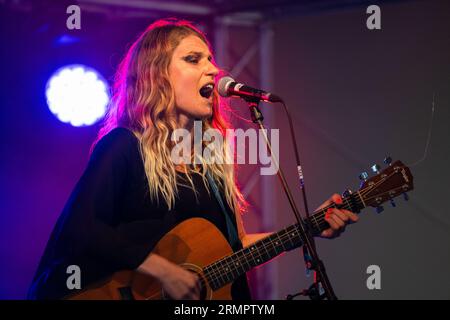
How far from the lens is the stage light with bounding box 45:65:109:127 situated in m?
4.43

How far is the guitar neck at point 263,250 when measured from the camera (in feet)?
8.73

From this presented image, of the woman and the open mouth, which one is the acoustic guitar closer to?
the woman

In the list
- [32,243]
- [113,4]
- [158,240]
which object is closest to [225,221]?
[158,240]

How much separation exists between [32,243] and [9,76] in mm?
1371

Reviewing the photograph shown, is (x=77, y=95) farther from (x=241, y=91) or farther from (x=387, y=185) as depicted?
(x=387, y=185)

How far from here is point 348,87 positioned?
4.92 meters

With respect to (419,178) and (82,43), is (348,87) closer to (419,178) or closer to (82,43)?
(419,178)

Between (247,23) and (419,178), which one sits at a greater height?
(247,23)

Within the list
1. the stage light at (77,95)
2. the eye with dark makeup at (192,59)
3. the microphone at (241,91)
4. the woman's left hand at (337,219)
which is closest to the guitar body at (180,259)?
the woman's left hand at (337,219)

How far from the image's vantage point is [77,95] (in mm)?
4453

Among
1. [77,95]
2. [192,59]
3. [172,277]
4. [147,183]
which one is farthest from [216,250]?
[77,95]

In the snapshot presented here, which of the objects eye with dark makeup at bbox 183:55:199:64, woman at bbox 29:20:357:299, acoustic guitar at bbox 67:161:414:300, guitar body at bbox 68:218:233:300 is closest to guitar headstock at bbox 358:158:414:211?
acoustic guitar at bbox 67:161:414:300

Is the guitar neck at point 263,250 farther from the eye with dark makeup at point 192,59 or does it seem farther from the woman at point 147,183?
the eye with dark makeup at point 192,59

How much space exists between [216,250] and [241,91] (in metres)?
0.81
